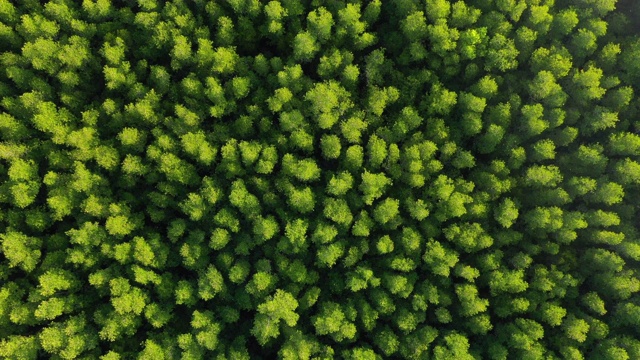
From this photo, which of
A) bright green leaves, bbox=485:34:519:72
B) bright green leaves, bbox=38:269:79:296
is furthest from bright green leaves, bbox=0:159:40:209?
bright green leaves, bbox=485:34:519:72

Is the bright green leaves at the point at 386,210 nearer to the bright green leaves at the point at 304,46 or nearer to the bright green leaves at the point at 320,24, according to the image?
the bright green leaves at the point at 304,46

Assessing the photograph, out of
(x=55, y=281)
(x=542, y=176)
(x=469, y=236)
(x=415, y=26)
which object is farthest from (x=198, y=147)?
(x=542, y=176)

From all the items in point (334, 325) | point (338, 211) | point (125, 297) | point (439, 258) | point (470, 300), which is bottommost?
point (125, 297)

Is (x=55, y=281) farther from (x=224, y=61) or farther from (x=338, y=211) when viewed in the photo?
(x=338, y=211)

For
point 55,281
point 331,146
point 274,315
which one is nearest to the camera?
point 55,281

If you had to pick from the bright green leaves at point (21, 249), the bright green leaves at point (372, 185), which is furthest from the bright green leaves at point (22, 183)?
the bright green leaves at point (372, 185)

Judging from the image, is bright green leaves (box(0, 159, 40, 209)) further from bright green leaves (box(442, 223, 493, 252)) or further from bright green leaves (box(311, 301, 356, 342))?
bright green leaves (box(442, 223, 493, 252))

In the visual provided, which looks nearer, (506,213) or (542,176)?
(506,213)
